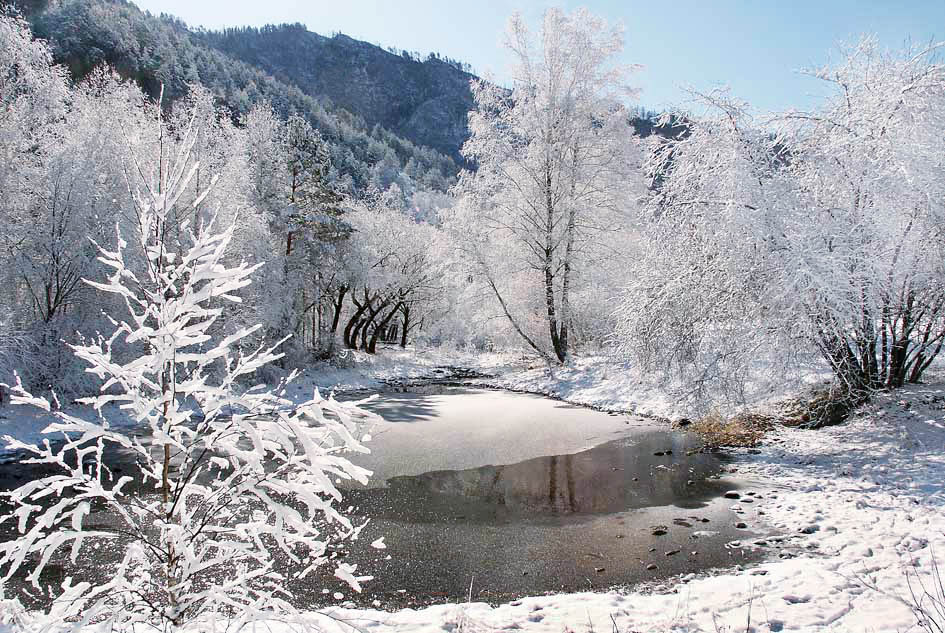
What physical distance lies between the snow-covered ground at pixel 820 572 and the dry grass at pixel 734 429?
1575 mm

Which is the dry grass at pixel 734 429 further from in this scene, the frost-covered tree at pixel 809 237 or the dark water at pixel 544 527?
the frost-covered tree at pixel 809 237

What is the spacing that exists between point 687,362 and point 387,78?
209246 millimetres

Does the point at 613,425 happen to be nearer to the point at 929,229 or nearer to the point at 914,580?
the point at 929,229

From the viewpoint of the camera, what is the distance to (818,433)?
8.98 meters

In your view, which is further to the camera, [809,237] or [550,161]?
[550,161]

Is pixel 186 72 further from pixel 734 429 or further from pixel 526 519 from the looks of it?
pixel 526 519

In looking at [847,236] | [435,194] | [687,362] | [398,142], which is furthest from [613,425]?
[398,142]

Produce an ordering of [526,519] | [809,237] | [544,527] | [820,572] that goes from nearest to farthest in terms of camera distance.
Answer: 1. [820,572]
2. [544,527]
3. [526,519]
4. [809,237]

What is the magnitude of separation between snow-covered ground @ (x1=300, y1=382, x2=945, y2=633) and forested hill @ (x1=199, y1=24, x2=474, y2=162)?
15828cm

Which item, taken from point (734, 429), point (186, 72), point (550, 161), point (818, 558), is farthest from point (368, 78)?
point (818, 558)

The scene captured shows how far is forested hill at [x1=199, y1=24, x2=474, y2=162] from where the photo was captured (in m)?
167

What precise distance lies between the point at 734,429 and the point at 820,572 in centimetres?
556


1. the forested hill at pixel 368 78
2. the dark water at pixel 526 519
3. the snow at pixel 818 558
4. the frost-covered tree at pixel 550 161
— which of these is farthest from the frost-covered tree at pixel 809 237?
the forested hill at pixel 368 78

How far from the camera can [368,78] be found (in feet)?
632
